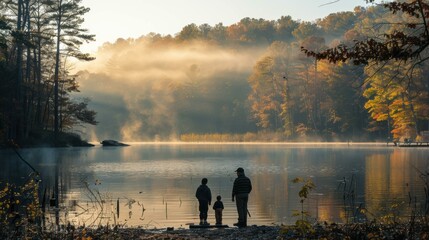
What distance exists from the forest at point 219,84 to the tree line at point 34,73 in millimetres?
167

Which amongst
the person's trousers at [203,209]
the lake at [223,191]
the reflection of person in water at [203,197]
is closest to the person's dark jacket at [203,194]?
the reflection of person in water at [203,197]

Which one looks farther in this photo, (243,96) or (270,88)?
(243,96)

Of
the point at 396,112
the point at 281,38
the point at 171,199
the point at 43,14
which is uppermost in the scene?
the point at 281,38

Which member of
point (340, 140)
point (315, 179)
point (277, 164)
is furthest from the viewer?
point (340, 140)

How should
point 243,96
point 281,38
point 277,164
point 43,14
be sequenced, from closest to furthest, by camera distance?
point 277,164, point 43,14, point 243,96, point 281,38

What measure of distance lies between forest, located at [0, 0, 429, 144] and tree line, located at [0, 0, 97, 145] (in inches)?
6.6

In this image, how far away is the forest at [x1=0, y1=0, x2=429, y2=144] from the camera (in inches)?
2699

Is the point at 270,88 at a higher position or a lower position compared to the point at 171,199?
higher

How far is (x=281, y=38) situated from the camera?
157 m

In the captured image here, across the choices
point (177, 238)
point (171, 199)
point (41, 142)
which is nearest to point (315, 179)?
point (171, 199)

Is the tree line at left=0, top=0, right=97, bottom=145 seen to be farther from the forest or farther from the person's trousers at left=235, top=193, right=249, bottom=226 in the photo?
the person's trousers at left=235, top=193, right=249, bottom=226

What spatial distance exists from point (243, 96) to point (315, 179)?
3854 inches

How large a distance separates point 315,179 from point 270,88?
84.0 metres

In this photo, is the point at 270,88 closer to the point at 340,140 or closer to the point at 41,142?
the point at 340,140
